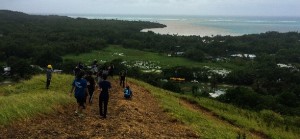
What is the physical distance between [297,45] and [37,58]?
299ft

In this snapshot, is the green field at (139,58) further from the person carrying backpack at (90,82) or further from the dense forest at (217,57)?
the person carrying backpack at (90,82)

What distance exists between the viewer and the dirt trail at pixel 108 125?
11.7m

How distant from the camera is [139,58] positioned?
320ft

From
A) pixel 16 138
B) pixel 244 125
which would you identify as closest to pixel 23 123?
pixel 16 138

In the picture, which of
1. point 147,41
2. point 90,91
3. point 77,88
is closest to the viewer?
point 77,88

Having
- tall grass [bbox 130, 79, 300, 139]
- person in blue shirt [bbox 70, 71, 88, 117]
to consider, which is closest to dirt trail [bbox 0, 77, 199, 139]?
person in blue shirt [bbox 70, 71, 88, 117]

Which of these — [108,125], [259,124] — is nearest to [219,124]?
[259,124]

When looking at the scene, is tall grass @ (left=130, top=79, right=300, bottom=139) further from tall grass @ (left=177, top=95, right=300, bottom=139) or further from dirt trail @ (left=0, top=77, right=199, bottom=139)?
dirt trail @ (left=0, top=77, right=199, bottom=139)

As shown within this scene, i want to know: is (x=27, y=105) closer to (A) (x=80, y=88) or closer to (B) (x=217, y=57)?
(A) (x=80, y=88)

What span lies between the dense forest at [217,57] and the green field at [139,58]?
11.0 feet

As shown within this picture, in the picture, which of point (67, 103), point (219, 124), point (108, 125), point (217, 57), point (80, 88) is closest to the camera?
point (108, 125)

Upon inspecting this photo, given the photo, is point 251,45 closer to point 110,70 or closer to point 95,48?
point 95,48

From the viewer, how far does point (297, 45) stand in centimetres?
13175

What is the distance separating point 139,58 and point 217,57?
2539 cm
